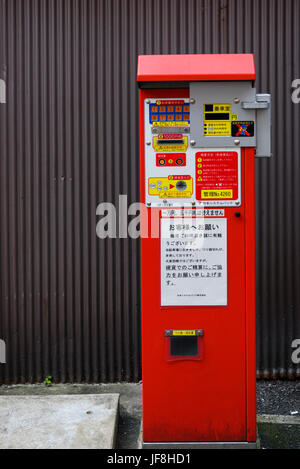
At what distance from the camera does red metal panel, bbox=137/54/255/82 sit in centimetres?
299

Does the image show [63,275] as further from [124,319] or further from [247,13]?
[247,13]

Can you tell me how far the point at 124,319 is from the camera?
473 cm

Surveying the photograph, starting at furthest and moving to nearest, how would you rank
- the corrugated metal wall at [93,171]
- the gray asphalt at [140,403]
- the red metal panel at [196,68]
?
1. the corrugated metal wall at [93,171]
2. the gray asphalt at [140,403]
3. the red metal panel at [196,68]

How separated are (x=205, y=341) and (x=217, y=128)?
4.62 ft

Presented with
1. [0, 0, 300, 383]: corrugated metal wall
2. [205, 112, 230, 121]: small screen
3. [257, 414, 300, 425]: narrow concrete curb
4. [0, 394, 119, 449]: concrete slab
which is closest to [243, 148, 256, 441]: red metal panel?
[205, 112, 230, 121]: small screen

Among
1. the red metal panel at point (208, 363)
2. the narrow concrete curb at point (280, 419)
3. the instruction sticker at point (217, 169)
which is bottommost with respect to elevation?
the narrow concrete curb at point (280, 419)

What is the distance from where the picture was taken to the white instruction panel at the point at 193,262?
314 cm

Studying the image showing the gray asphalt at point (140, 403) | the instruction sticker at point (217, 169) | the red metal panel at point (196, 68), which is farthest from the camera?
the gray asphalt at point (140, 403)

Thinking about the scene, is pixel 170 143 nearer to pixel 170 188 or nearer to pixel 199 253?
pixel 170 188

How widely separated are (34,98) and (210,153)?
2318 mm

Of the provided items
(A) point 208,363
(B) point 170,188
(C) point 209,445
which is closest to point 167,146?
(B) point 170,188

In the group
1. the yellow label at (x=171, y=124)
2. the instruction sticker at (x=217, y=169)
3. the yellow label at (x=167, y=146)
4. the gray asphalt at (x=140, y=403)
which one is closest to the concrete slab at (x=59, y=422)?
the gray asphalt at (x=140, y=403)

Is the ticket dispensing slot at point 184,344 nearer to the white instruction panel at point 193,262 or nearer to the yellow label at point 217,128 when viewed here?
the white instruction panel at point 193,262

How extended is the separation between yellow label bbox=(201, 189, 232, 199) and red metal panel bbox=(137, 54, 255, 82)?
2.33 ft
